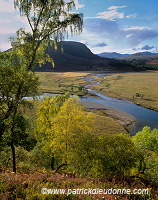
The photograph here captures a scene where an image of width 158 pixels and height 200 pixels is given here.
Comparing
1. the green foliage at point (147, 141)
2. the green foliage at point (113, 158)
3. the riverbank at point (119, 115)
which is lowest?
the riverbank at point (119, 115)

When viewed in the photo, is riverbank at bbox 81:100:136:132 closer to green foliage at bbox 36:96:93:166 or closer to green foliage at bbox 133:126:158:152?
green foliage at bbox 133:126:158:152

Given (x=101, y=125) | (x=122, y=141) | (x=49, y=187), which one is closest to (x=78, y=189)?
(x=49, y=187)

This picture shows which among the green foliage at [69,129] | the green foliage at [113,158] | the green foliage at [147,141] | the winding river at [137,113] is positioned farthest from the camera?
the winding river at [137,113]

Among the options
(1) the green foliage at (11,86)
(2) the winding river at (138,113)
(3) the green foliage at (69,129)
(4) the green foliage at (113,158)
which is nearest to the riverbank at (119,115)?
(2) the winding river at (138,113)

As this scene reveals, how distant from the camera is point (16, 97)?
1292cm

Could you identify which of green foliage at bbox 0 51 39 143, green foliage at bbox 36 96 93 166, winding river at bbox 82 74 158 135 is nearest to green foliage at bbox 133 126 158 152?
green foliage at bbox 36 96 93 166

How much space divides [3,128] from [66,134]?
287 inches

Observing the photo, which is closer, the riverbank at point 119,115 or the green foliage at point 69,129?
the green foliage at point 69,129

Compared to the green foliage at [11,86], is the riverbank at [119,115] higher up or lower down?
lower down

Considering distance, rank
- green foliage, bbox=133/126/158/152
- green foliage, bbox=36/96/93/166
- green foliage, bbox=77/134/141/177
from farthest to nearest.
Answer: green foliage, bbox=133/126/158/152 → green foliage, bbox=36/96/93/166 → green foliage, bbox=77/134/141/177

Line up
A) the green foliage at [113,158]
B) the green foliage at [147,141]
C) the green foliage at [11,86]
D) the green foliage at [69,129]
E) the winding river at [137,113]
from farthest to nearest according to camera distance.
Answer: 1. the winding river at [137,113]
2. the green foliage at [147,141]
3. the green foliage at [69,129]
4. the green foliage at [113,158]
5. the green foliage at [11,86]

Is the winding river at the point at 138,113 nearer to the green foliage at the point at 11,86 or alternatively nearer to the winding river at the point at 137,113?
the winding river at the point at 137,113

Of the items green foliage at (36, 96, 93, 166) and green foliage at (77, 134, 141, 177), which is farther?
green foliage at (36, 96, 93, 166)

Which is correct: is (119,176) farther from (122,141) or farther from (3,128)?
(3,128)
